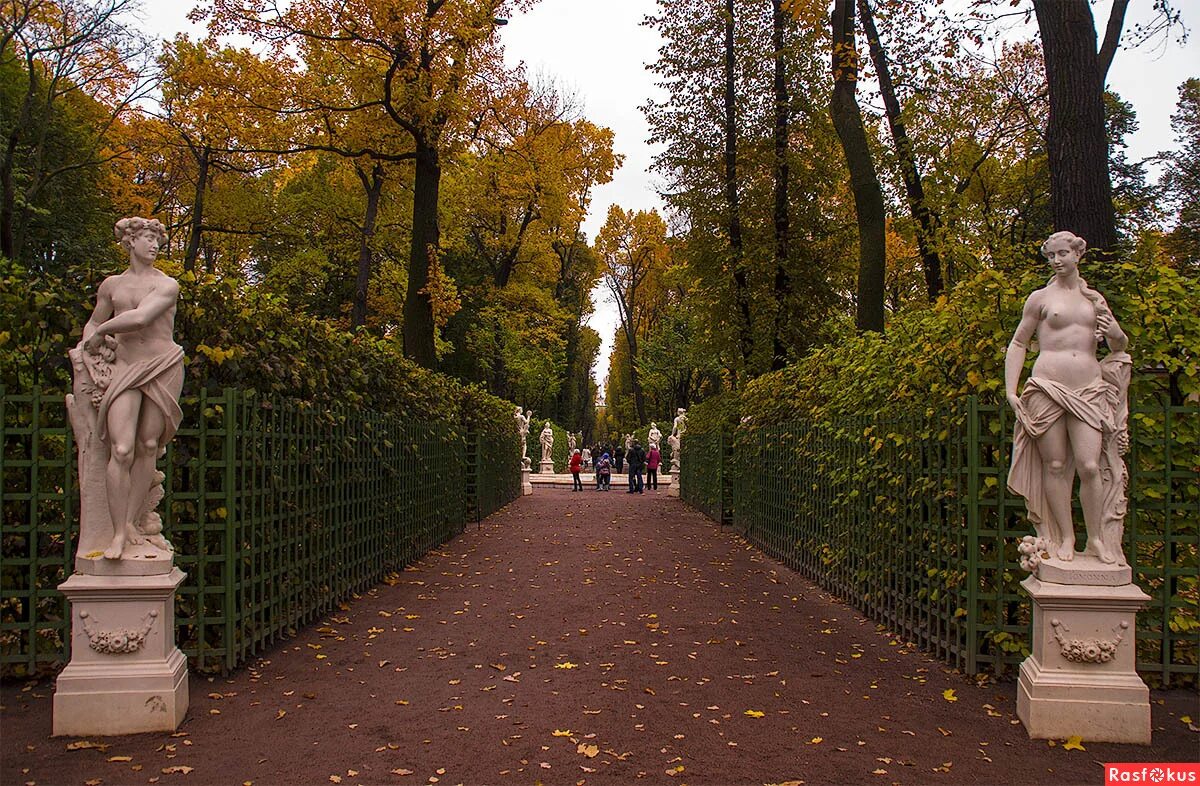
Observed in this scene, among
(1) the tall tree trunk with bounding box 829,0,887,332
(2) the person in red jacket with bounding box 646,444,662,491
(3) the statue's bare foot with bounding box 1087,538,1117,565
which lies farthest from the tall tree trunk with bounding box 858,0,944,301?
(2) the person in red jacket with bounding box 646,444,662,491

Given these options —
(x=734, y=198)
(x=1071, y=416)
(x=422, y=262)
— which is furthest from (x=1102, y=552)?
(x=734, y=198)

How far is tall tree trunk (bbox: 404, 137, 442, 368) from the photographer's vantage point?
17.0 meters

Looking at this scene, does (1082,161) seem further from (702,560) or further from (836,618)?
(702,560)

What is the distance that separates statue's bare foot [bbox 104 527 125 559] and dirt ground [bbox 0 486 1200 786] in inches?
38.8

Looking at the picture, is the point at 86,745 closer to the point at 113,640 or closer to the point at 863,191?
the point at 113,640

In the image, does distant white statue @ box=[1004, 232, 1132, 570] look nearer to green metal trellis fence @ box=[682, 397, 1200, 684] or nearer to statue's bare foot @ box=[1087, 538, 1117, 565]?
statue's bare foot @ box=[1087, 538, 1117, 565]

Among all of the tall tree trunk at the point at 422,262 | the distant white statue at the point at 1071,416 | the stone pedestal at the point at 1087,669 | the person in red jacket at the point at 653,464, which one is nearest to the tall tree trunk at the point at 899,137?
the tall tree trunk at the point at 422,262

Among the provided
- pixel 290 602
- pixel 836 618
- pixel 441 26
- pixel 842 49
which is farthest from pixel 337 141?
pixel 836 618

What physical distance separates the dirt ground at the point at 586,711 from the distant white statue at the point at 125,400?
3.72 feet

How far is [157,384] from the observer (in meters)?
4.80

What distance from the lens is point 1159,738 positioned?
4867mm

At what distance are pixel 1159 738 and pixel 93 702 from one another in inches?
233

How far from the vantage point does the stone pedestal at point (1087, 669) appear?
4809 millimetres

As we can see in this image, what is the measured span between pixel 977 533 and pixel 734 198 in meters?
16.6
